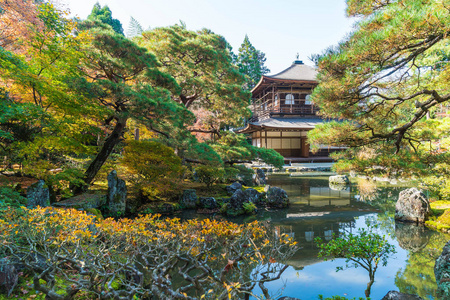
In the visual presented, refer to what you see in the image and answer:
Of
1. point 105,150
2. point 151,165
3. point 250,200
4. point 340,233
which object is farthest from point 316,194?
point 105,150

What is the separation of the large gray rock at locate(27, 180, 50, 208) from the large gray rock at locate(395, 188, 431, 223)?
851 centimetres

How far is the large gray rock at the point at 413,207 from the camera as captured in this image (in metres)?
6.22

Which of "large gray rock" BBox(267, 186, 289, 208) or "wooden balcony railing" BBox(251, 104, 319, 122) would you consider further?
"wooden balcony railing" BBox(251, 104, 319, 122)

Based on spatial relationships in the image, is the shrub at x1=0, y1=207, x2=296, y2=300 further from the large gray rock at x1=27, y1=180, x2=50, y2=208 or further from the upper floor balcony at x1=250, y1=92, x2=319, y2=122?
the upper floor balcony at x1=250, y1=92, x2=319, y2=122

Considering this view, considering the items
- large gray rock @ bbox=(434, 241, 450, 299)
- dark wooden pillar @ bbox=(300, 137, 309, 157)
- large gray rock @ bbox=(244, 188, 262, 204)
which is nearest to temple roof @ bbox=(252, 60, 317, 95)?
dark wooden pillar @ bbox=(300, 137, 309, 157)

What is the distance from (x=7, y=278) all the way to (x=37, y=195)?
8.07 feet

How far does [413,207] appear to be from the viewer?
6324 mm

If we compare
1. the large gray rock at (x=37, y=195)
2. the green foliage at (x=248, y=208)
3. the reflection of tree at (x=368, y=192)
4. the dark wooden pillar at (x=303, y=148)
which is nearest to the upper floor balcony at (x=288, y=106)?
the dark wooden pillar at (x=303, y=148)

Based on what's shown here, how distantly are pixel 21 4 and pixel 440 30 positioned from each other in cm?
1082

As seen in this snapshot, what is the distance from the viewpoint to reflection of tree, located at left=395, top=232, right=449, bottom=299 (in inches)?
134

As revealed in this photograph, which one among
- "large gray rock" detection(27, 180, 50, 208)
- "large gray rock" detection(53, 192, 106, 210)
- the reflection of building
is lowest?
the reflection of building

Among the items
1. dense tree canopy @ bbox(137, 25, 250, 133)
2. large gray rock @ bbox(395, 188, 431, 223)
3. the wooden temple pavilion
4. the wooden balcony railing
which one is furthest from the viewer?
the wooden balcony railing

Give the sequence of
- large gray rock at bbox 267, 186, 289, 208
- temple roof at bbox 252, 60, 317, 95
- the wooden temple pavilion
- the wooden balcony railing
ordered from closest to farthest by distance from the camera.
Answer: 1. large gray rock at bbox 267, 186, 289, 208
2. the wooden temple pavilion
3. temple roof at bbox 252, 60, 317, 95
4. the wooden balcony railing

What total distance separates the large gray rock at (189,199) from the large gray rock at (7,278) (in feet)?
17.6
